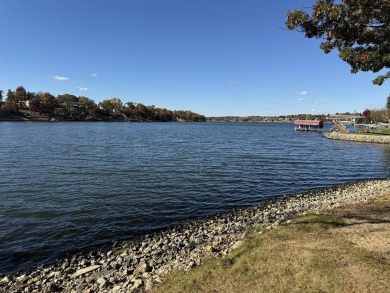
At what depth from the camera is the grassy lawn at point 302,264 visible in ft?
24.4

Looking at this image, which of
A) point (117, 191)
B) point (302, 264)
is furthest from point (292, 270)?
point (117, 191)

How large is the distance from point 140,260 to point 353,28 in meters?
11.3

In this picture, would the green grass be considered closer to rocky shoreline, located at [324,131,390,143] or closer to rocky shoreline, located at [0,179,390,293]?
rocky shoreline, located at [0,179,390,293]

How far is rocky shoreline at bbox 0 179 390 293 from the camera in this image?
9.55 metres

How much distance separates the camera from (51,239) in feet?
48.3

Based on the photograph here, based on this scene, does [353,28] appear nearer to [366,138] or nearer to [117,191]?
[117,191]

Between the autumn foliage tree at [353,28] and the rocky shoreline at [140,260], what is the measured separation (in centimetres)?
755

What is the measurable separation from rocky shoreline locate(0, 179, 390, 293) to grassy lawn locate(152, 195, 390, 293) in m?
0.88

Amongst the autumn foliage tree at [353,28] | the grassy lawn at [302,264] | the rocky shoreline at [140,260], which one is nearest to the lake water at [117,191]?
the rocky shoreline at [140,260]

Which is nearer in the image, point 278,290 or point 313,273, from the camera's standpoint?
point 278,290

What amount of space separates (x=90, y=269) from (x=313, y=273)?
25.1ft

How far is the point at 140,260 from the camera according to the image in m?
11.2

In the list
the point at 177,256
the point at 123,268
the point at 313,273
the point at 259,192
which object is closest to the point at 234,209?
the point at 259,192

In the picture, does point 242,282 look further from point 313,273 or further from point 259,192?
point 259,192
